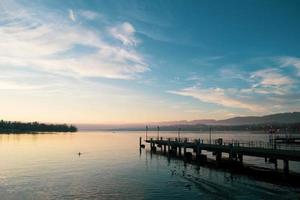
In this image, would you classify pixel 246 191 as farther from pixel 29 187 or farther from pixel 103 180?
pixel 29 187

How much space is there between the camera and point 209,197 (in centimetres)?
3731

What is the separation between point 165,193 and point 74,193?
11531mm

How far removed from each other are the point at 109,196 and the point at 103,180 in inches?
455

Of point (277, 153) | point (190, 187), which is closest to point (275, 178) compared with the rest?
point (277, 153)

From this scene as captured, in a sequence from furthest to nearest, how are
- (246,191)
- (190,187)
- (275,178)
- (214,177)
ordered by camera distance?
(214,177), (275,178), (190,187), (246,191)

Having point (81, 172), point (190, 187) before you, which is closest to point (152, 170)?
point (81, 172)

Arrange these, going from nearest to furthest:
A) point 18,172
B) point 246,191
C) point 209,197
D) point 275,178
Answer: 1. point 209,197
2. point 246,191
3. point 275,178
4. point 18,172

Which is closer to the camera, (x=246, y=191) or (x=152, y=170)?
(x=246, y=191)

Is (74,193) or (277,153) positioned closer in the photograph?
(74,193)

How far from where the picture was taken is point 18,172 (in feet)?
193

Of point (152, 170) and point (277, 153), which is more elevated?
point (277, 153)

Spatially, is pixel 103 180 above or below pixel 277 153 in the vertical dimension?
below

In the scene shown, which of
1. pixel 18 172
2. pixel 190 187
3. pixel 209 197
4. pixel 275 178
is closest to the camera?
pixel 209 197

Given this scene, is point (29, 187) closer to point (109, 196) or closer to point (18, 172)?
point (109, 196)
